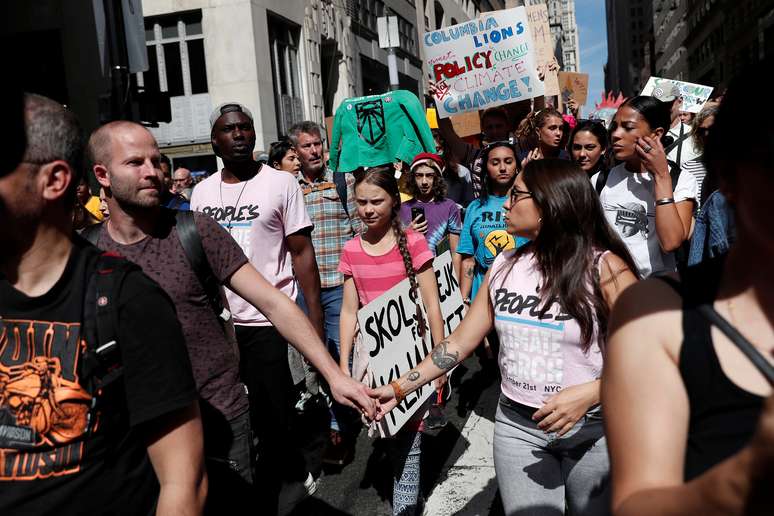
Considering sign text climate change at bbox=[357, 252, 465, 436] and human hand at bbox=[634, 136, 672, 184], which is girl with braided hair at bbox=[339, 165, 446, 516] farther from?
human hand at bbox=[634, 136, 672, 184]

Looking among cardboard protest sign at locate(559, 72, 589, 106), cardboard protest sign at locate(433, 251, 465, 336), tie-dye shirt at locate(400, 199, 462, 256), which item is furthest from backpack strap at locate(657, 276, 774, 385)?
cardboard protest sign at locate(559, 72, 589, 106)

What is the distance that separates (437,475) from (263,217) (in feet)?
6.54

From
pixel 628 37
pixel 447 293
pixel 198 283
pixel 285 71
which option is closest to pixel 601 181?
pixel 447 293

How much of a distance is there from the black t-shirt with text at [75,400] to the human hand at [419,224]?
3772mm

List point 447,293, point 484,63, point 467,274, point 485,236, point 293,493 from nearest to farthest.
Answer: point 293,493
point 447,293
point 485,236
point 467,274
point 484,63

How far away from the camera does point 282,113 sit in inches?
837

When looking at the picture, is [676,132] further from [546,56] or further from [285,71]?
[285,71]

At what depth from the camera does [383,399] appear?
9.92ft

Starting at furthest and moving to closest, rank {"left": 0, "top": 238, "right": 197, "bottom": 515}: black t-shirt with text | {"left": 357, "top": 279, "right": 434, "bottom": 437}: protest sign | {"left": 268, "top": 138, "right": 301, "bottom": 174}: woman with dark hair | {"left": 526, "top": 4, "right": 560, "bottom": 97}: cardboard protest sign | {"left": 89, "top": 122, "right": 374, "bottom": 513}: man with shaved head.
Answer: {"left": 526, "top": 4, "right": 560, "bottom": 97}: cardboard protest sign < {"left": 268, "top": 138, "right": 301, "bottom": 174}: woman with dark hair < {"left": 357, "top": 279, "right": 434, "bottom": 437}: protest sign < {"left": 89, "top": 122, "right": 374, "bottom": 513}: man with shaved head < {"left": 0, "top": 238, "right": 197, "bottom": 515}: black t-shirt with text

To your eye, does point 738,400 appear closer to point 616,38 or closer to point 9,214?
point 9,214

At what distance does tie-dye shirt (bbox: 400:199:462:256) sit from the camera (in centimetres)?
621

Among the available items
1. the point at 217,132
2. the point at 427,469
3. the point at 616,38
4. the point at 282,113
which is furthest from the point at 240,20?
the point at 616,38

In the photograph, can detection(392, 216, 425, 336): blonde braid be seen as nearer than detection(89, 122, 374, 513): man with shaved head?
No

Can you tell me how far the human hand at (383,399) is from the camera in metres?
3.01
